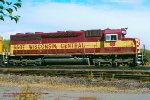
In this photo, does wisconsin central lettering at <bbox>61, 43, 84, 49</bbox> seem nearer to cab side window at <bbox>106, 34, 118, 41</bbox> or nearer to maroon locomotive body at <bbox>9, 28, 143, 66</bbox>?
maroon locomotive body at <bbox>9, 28, 143, 66</bbox>

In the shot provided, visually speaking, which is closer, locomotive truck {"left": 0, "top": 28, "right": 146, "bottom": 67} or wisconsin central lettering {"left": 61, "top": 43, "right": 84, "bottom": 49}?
locomotive truck {"left": 0, "top": 28, "right": 146, "bottom": 67}

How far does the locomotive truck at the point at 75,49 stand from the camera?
2738cm

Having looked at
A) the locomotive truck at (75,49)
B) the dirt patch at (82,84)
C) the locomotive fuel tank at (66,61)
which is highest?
the locomotive truck at (75,49)

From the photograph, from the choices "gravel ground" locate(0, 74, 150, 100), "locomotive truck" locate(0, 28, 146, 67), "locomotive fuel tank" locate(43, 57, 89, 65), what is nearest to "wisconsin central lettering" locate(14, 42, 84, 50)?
"locomotive truck" locate(0, 28, 146, 67)

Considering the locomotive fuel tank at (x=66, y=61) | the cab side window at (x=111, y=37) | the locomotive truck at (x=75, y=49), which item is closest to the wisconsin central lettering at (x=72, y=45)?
the locomotive truck at (x=75, y=49)

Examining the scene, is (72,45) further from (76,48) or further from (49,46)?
(49,46)

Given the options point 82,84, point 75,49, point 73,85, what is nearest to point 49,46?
point 75,49

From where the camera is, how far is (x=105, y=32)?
2828 centimetres

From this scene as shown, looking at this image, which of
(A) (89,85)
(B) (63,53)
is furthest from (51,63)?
(A) (89,85)

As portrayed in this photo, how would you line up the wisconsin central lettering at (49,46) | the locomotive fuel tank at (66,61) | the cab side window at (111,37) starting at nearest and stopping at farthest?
the cab side window at (111,37), the locomotive fuel tank at (66,61), the wisconsin central lettering at (49,46)

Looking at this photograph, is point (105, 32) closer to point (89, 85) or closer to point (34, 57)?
point (34, 57)

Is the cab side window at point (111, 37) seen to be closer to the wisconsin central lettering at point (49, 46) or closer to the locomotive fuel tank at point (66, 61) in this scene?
the wisconsin central lettering at point (49, 46)

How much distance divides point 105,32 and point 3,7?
25187 millimetres

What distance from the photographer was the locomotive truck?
2738 cm
